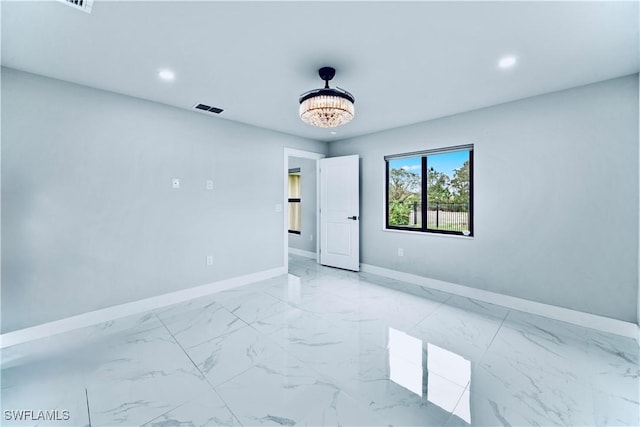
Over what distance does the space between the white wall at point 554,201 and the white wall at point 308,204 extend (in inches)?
102

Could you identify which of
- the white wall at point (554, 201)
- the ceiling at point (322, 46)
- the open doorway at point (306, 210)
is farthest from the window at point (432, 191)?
the open doorway at point (306, 210)

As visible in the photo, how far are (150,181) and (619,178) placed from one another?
4906 millimetres

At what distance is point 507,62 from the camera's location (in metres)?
2.21

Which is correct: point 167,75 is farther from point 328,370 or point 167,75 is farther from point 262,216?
point 328,370

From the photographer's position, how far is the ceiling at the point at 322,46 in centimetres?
162

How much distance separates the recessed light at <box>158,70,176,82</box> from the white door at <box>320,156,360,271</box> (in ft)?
9.50

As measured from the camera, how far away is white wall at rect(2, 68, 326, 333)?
91.8 inches

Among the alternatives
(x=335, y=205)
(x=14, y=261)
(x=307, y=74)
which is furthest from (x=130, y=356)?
(x=335, y=205)

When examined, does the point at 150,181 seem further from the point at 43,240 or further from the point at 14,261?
the point at 14,261

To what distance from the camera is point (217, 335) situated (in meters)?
2.46

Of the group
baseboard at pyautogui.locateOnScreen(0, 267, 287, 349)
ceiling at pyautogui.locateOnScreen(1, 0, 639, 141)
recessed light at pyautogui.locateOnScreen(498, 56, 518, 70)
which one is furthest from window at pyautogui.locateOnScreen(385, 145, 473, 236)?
baseboard at pyautogui.locateOnScreen(0, 267, 287, 349)

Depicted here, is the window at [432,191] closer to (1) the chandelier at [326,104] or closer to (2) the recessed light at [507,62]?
(2) the recessed light at [507,62]

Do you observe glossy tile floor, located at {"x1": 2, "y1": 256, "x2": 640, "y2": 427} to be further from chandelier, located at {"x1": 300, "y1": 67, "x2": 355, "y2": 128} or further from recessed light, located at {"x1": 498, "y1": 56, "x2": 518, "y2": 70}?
recessed light, located at {"x1": 498, "y1": 56, "x2": 518, "y2": 70}

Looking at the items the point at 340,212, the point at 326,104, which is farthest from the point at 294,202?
the point at 326,104
